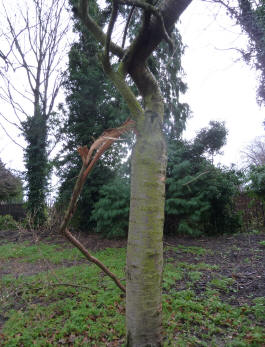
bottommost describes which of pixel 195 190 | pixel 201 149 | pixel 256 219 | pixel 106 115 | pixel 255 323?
pixel 255 323

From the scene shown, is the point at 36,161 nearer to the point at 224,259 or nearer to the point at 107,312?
the point at 224,259

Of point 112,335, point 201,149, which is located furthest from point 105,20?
point 112,335

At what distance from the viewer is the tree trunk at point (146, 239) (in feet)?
4.74

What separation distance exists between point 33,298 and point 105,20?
1038cm

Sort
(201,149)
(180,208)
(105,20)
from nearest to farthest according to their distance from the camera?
(180,208)
(201,149)
(105,20)

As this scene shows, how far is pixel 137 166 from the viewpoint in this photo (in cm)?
153

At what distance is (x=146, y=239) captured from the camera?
57.1 inches

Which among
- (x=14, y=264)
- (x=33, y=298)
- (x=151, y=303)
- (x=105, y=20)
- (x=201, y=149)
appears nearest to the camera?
(x=151, y=303)

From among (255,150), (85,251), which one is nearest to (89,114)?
(85,251)

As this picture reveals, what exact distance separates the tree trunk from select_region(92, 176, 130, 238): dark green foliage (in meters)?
6.21

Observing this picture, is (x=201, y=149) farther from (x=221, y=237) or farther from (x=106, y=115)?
(x=106, y=115)

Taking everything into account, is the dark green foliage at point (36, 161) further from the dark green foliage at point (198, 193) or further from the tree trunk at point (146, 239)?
the tree trunk at point (146, 239)

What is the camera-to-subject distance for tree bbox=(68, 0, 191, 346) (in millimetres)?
1444

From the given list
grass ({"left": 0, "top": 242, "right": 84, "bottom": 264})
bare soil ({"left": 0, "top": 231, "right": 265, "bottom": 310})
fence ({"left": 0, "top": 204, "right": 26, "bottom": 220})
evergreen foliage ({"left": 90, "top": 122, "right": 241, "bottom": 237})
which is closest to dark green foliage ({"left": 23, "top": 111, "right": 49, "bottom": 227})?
bare soil ({"left": 0, "top": 231, "right": 265, "bottom": 310})
